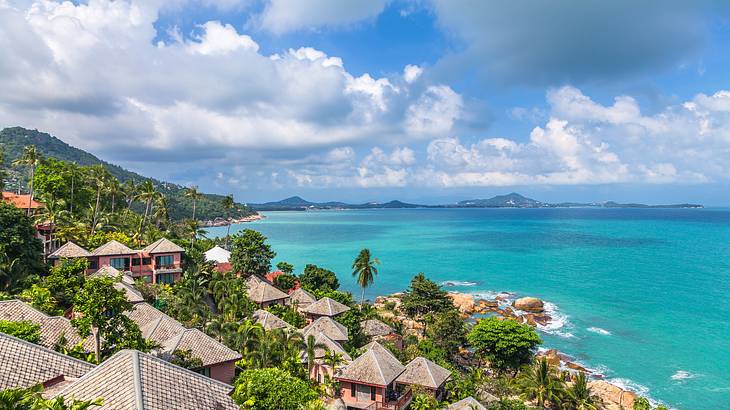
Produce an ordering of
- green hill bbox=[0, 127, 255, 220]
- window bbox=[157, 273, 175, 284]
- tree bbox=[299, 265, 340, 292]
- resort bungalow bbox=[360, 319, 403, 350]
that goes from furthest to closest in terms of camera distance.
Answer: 1. green hill bbox=[0, 127, 255, 220]
2. tree bbox=[299, 265, 340, 292]
3. window bbox=[157, 273, 175, 284]
4. resort bungalow bbox=[360, 319, 403, 350]

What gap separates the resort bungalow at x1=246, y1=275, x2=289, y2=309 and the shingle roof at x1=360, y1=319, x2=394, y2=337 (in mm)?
8981

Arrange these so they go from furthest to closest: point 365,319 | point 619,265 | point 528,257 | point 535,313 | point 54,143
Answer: point 54,143 < point 528,257 < point 619,265 < point 535,313 < point 365,319

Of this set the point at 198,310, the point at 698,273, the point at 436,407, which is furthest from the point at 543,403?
the point at 698,273

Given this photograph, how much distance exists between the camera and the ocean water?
35656mm

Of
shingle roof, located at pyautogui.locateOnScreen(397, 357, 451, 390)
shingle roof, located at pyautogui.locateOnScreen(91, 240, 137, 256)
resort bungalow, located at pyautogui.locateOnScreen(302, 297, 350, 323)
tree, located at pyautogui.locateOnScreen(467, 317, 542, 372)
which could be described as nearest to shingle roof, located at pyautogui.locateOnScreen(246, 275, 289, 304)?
resort bungalow, located at pyautogui.locateOnScreen(302, 297, 350, 323)

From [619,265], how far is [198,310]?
7680 cm

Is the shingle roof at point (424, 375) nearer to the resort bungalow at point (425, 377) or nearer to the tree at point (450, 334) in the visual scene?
the resort bungalow at point (425, 377)

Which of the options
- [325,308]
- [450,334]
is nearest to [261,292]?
[325,308]

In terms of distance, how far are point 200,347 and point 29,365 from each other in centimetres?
953

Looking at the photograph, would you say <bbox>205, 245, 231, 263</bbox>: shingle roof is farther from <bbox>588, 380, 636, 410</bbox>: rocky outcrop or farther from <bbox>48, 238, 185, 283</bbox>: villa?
<bbox>588, 380, 636, 410</bbox>: rocky outcrop

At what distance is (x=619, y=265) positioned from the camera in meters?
77.9

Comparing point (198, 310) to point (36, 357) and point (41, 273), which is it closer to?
point (41, 273)

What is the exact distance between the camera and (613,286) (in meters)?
62.5

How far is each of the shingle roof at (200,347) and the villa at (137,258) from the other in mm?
18131
